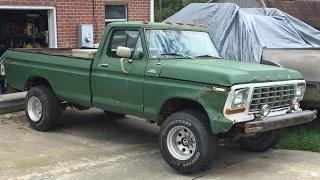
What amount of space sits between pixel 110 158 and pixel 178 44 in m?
1.91

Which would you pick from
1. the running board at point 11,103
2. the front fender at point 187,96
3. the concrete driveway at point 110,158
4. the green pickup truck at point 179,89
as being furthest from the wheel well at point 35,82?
the front fender at point 187,96

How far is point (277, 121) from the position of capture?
5.59 meters

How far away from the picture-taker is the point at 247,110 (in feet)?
17.9

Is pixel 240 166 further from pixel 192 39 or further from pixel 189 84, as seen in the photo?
pixel 192 39

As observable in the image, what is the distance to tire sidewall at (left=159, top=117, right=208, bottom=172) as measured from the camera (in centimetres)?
545

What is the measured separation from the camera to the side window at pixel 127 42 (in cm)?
639

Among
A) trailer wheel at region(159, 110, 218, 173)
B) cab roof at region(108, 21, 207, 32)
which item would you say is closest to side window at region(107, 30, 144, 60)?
cab roof at region(108, 21, 207, 32)

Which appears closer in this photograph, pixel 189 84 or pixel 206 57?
pixel 189 84

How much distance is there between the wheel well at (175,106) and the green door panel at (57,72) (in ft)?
4.62

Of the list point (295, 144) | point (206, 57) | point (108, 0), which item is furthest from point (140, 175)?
point (108, 0)

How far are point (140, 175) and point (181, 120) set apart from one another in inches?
34.2

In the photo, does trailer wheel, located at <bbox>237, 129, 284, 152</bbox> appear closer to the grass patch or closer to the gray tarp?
the grass patch

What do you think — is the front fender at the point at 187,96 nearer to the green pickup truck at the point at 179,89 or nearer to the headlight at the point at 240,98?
the green pickup truck at the point at 179,89

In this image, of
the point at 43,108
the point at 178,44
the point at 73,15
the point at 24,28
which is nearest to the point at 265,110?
the point at 178,44
